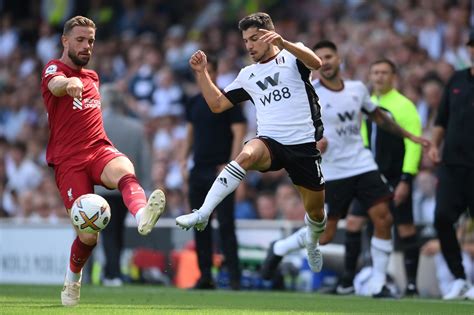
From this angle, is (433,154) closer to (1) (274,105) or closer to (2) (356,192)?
(2) (356,192)

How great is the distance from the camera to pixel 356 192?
1251 cm

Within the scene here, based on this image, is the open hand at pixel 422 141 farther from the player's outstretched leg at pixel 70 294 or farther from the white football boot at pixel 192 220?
the player's outstretched leg at pixel 70 294

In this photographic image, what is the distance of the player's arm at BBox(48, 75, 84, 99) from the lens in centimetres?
940

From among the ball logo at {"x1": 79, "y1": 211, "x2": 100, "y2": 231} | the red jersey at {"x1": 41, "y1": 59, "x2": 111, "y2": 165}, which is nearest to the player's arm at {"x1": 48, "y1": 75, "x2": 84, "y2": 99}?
the red jersey at {"x1": 41, "y1": 59, "x2": 111, "y2": 165}

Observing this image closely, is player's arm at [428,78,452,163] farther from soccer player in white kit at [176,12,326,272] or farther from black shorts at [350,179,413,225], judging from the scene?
soccer player in white kit at [176,12,326,272]

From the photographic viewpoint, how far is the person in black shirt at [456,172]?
39.6 feet

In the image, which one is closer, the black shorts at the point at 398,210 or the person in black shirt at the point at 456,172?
the person in black shirt at the point at 456,172

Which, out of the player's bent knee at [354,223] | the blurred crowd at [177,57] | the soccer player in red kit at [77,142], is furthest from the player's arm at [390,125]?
the soccer player in red kit at [77,142]

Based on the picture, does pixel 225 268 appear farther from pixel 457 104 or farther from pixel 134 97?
pixel 134 97

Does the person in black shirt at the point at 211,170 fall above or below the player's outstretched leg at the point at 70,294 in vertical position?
above

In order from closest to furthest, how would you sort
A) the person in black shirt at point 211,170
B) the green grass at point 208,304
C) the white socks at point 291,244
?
1. the green grass at point 208,304
2. the white socks at point 291,244
3. the person in black shirt at point 211,170

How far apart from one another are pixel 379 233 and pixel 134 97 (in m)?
9.98

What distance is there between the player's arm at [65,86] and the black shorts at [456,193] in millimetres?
4361

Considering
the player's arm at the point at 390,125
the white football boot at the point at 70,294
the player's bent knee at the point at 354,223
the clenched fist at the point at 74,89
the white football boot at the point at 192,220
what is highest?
the clenched fist at the point at 74,89
